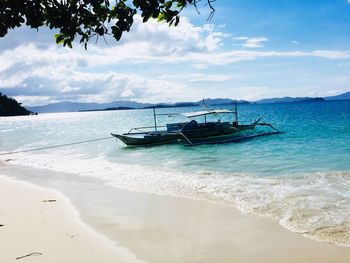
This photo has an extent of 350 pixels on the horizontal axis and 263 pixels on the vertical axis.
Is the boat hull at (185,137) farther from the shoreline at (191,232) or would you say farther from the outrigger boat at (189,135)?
the shoreline at (191,232)

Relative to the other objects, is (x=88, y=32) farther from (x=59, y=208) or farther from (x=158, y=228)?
(x=59, y=208)

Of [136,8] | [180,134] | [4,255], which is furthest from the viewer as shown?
[180,134]

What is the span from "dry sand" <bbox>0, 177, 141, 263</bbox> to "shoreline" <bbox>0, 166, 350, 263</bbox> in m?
0.37

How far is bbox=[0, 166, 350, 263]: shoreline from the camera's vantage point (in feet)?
24.8

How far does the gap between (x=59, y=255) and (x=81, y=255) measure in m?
0.40

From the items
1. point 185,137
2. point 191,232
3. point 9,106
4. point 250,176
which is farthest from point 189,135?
point 9,106

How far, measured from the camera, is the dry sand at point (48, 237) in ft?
24.0

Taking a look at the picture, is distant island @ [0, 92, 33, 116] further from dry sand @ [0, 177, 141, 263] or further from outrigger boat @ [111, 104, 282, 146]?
dry sand @ [0, 177, 141, 263]

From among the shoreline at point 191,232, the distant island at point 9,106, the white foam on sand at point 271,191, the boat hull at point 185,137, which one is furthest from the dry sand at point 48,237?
the distant island at point 9,106

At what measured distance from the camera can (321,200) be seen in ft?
38.2

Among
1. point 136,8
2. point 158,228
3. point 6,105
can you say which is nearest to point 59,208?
point 158,228

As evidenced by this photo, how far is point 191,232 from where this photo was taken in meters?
9.03

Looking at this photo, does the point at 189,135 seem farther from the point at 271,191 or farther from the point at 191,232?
the point at 191,232

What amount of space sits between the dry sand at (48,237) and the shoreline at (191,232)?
14.5 inches
